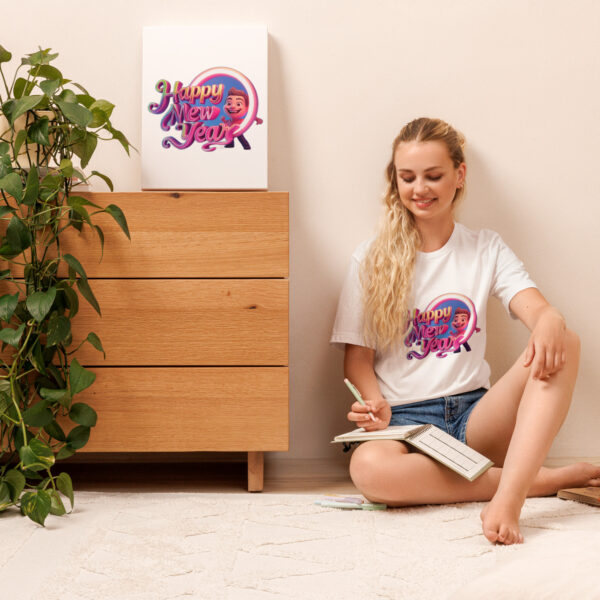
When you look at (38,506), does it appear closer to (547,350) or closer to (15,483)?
(15,483)

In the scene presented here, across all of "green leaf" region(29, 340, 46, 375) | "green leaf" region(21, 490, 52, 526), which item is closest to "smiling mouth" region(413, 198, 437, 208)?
"green leaf" region(29, 340, 46, 375)

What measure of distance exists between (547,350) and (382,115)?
2.55 feet

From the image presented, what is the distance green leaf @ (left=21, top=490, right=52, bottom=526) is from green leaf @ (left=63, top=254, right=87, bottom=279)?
15.9 inches

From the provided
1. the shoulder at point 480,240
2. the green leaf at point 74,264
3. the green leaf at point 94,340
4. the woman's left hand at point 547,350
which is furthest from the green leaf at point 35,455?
the shoulder at point 480,240

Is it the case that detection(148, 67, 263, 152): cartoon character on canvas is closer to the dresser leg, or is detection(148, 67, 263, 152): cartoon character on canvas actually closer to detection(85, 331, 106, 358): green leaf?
detection(85, 331, 106, 358): green leaf

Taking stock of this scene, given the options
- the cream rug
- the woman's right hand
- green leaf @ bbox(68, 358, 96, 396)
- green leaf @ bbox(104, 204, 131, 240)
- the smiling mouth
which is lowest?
the cream rug

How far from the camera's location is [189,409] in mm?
1485

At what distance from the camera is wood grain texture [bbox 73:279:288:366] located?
58.3 inches

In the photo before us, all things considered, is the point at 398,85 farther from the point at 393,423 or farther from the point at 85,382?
the point at 85,382

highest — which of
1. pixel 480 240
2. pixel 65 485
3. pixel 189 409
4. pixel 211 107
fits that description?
pixel 211 107

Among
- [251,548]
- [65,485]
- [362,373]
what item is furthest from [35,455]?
[362,373]

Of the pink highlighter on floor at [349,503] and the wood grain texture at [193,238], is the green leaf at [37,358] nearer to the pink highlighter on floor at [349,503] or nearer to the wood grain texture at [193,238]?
the wood grain texture at [193,238]

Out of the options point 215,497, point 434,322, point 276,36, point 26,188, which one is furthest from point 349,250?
point 26,188

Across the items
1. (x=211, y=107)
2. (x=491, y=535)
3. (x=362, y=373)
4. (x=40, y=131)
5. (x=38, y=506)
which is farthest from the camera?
(x=211, y=107)
